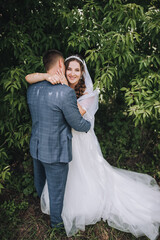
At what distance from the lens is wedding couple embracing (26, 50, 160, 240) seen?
2.06 metres

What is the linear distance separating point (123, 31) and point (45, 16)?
1.12 metres

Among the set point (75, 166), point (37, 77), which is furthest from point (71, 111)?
point (75, 166)

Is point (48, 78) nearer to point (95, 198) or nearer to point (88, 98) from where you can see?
point (88, 98)

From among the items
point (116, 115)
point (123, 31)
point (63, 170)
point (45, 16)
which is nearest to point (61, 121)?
point (63, 170)

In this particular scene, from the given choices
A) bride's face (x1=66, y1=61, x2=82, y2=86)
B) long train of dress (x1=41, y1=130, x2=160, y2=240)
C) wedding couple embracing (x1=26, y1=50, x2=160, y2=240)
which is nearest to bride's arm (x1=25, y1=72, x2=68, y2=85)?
wedding couple embracing (x1=26, y1=50, x2=160, y2=240)

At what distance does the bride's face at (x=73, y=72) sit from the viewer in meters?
2.41

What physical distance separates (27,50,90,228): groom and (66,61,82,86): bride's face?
0.89 ft

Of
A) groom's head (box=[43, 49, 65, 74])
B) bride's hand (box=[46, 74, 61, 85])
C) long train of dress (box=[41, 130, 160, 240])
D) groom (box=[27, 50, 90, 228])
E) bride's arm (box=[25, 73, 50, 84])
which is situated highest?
groom's head (box=[43, 49, 65, 74])

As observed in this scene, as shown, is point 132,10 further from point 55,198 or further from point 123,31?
point 55,198

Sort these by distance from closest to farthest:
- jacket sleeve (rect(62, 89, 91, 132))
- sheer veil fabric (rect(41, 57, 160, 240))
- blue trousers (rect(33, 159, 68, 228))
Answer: jacket sleeve (rect(62, 89, 91, 132)) → blue trousers (rect(33, 159, 68, 228)) → sheer veil fabric (rect(41, 57, 160, 240))

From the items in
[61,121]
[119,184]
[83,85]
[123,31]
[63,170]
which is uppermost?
[123,31]

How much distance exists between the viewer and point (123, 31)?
2.25 meters

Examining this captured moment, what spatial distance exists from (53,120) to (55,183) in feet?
2.65

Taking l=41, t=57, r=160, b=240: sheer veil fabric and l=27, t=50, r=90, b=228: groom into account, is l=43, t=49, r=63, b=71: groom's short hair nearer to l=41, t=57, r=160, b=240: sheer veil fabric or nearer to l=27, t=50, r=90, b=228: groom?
l=27, t=50, r=90, b=228: groom
